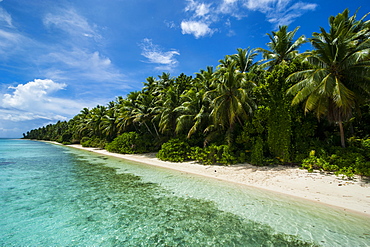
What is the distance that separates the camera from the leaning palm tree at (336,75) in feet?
31.0

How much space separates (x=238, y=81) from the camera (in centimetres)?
1403

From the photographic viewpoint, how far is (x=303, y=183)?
8766 millimetres

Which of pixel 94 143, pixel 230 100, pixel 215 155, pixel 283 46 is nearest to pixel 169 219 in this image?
pixel 215 155

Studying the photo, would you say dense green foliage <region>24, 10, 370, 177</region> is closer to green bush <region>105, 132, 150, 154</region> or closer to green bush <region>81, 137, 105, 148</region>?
green bush <region>105, 132, 150, 154</region>

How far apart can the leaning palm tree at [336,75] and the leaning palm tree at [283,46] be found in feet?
16.8

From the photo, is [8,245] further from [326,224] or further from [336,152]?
[336,152]

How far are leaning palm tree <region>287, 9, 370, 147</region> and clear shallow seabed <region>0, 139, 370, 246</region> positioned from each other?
6.45 meters

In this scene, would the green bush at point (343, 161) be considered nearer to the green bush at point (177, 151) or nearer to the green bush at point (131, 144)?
the green bush at point (177, 151)

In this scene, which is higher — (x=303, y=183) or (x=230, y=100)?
(x=230, y=100)

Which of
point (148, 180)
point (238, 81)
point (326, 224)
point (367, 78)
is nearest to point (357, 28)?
point (367, 78)

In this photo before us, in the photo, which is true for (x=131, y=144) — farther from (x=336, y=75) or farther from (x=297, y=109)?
(x=336, y=75)

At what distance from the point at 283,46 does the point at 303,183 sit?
1362cm

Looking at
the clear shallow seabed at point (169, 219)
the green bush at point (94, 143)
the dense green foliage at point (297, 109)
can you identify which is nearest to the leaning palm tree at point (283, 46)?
the dense green foliage at point (297, 109)

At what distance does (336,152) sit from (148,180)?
11045mm
